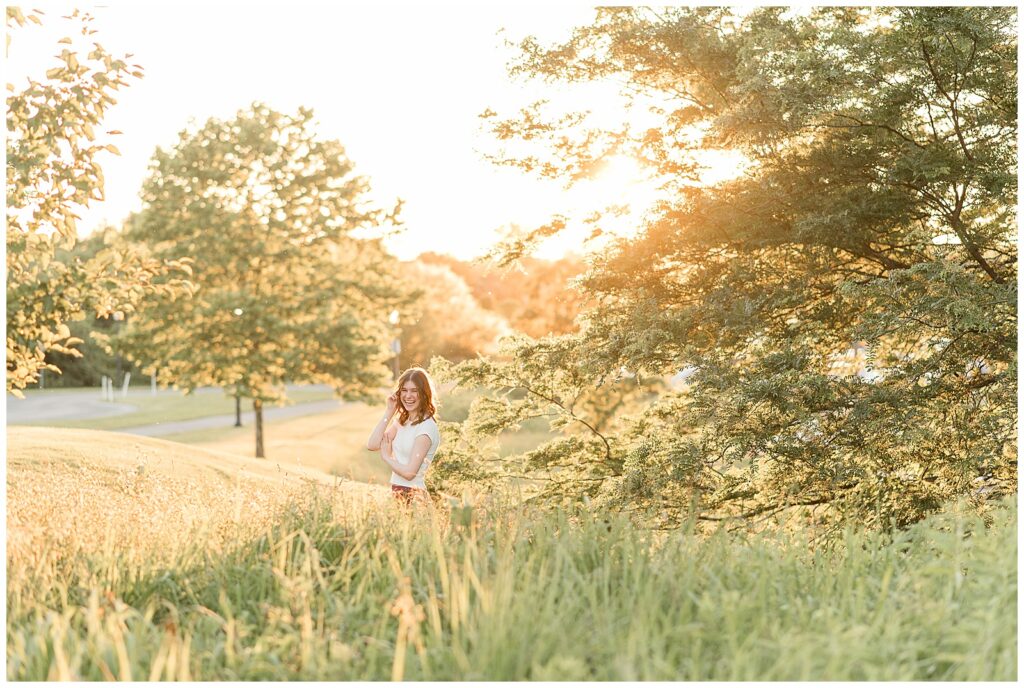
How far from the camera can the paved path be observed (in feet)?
105

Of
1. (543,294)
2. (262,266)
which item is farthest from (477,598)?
(262,266)

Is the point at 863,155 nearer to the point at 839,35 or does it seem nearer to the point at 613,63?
the point at 839,35

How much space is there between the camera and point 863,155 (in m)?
8.81

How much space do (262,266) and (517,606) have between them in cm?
2087

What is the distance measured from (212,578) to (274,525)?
0.62 m

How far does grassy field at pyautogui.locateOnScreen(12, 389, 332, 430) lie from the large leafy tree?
19337 mm

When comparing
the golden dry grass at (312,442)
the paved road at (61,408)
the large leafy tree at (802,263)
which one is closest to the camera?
the large leafy tree at (802,263)

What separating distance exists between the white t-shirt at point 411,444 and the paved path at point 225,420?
Answer: 21.2 m

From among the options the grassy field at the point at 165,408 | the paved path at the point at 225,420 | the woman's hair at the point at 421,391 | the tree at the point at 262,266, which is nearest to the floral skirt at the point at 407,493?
the woman's hair at the point at 421,391

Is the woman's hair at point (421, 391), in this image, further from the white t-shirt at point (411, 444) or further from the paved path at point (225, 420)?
the paved path at point (225, 420)

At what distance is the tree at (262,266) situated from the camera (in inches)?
878

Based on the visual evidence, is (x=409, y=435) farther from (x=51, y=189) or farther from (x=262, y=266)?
(x=262, y=266)

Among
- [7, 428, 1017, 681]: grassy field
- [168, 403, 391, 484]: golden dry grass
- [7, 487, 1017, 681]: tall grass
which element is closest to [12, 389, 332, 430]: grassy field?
[168, 403, 391, 484]: golden dry grass

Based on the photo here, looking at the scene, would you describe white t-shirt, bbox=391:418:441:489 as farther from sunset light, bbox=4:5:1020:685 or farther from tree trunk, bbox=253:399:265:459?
tree trunk, bbox=253:399:265:459
